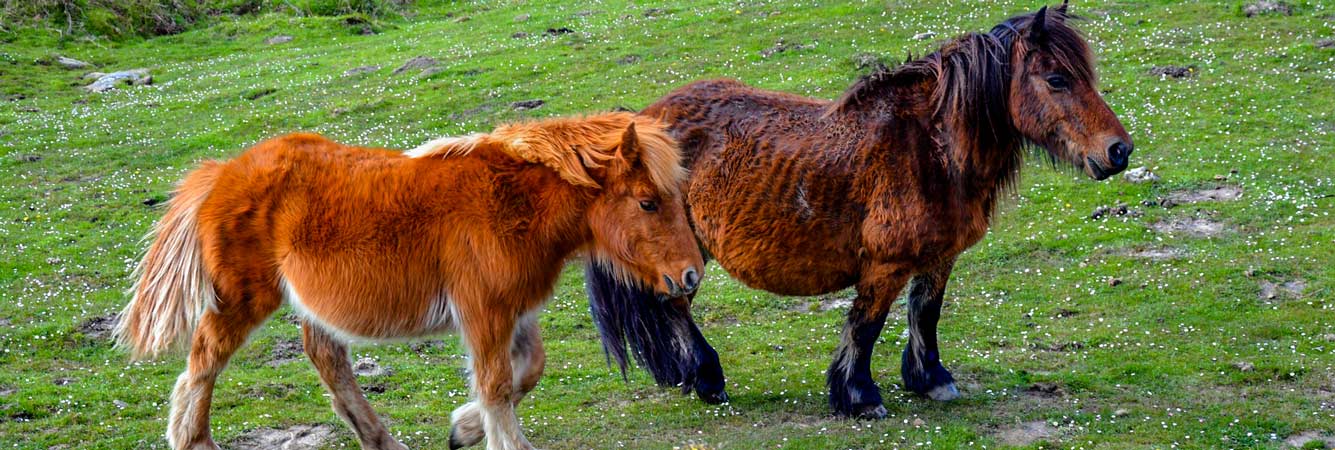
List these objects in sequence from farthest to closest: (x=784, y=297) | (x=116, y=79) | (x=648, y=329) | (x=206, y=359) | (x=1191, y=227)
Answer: (x=116, y=79) → (x=1191, y=227) → (x=784, y=297) → (x=648, y=329) → (x=206, y=359)

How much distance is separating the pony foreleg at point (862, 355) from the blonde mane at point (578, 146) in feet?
6.80

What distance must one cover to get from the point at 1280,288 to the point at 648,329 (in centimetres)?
599

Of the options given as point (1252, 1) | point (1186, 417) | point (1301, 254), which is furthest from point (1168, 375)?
point (1252, 1)

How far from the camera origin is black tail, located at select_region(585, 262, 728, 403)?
8.72 m

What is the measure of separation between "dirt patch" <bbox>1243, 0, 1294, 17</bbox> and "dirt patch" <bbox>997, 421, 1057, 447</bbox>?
48.6 feet

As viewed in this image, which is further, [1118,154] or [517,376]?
[1118,154]

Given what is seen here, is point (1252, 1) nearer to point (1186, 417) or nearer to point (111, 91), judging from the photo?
point (1186, 417)

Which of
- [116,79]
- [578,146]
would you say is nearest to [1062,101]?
[578,146]

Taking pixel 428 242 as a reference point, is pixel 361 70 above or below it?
below

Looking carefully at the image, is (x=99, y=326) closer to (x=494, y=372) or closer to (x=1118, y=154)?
(x=494, y=372)

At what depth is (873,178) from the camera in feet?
26.3

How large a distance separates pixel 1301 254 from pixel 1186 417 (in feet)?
14.9

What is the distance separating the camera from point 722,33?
2252cm

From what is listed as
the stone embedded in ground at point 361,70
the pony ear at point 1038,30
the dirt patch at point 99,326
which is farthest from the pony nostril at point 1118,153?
the stone embedded in ground at point 361,70
